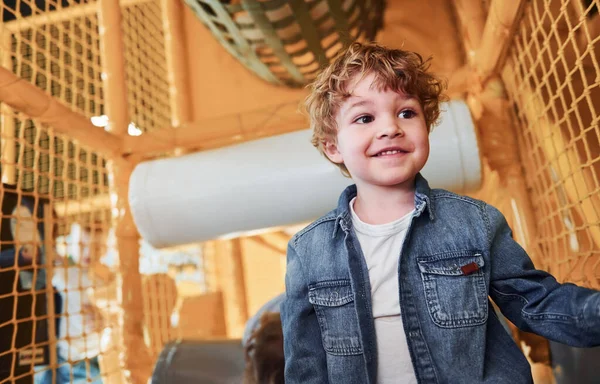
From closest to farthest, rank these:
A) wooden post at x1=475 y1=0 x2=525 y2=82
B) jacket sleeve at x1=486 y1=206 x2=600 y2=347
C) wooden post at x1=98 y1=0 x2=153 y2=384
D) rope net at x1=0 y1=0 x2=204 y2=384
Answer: jacket sleeve at x1=486 y1=206 x2=600 y2=347, wooden post at x1=475 y1=0 x2=525 y2=82, rope net at x1=0 y1=0 x2=204 y2=384, wooden post at x1=98 y1=0 x2=153 y2=384

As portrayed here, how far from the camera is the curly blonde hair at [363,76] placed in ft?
1.65

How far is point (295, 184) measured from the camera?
779 millimetres

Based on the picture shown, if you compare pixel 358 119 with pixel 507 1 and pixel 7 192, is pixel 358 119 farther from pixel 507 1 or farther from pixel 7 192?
pixel 7 192

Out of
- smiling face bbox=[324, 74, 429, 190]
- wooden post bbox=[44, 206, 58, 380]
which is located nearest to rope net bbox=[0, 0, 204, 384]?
wooden post bbox=[44, 206, 58, 380]

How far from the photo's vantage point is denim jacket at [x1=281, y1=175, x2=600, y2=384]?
0.44 metres

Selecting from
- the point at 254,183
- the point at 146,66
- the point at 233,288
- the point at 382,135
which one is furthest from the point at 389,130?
the point at 146,66

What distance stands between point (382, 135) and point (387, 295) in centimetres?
15

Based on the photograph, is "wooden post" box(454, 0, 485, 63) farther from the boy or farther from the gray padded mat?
the gray padded mat

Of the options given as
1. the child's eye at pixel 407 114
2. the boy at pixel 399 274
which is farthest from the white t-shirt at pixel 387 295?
the child's eye at pixel 407 114

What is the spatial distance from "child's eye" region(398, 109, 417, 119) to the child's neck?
72 mm

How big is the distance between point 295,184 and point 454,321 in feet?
1.27

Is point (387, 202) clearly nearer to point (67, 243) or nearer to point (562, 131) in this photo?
point (562, 131)

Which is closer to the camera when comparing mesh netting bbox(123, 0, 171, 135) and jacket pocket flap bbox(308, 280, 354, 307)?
jacket pocket flap bbox(308, 280, 354, 307)

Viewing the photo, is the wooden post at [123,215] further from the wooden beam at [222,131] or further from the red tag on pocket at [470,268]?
the red tag on pocket at [470,268]
